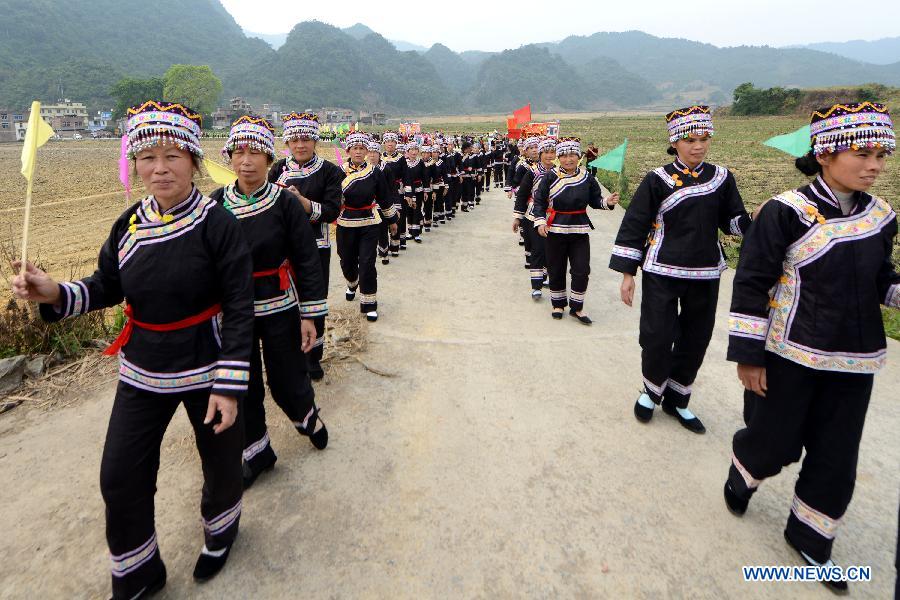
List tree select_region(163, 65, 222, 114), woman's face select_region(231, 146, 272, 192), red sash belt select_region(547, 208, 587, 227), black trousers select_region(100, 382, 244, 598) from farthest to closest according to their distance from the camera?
tree select_region(163, 65, 222, 114)
red sash belt select_region(547, 208, 587, 227)
woman's face select_region(231, 146, 272, 192)
black trousers select_region(100, 382, 244, 598)

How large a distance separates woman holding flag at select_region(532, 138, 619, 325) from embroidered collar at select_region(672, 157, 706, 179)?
2264mm

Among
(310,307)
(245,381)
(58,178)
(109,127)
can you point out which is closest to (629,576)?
(245,381)

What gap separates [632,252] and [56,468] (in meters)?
4.20

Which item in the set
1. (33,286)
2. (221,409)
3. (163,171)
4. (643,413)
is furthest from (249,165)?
(643,413)

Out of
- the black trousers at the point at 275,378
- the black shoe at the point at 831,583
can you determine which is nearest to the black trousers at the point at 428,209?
the black trousers at the point at 275,378

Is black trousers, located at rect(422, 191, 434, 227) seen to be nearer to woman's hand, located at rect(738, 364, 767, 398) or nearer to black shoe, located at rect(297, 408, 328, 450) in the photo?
black shoe, located at rect(297, 408, 328, 450)

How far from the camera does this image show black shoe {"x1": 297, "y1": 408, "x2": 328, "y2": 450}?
11.1 ft

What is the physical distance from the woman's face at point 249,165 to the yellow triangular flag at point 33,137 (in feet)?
3.08

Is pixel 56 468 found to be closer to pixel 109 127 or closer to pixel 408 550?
pixel 408 550

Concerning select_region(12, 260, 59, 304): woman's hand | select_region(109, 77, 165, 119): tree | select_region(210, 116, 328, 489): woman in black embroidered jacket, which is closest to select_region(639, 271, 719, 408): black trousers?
select_region(210, 116, 328, 489): woman in black embroidered jacket

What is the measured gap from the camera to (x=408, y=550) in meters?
2.62

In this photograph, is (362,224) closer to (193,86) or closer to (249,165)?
(249,165)

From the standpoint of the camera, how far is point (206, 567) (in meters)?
2.44

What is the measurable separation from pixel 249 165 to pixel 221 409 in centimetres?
151
